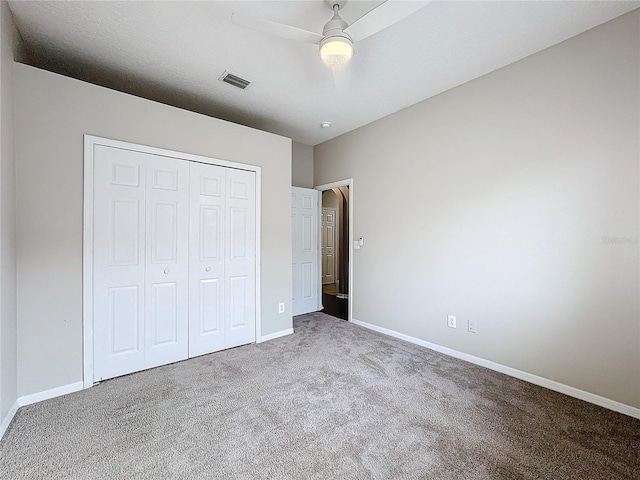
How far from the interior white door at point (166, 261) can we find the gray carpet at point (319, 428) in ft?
0.81

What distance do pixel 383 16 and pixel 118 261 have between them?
265 centimetres

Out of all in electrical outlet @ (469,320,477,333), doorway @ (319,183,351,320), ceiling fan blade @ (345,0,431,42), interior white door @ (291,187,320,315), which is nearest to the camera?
ceiling fan blade @ (345,0,431,42)

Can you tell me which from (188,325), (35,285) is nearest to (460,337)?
(188,325)

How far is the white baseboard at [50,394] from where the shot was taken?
2.04 m

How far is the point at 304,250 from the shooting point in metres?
4.59

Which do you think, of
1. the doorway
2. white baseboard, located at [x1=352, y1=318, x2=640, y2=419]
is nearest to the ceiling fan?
white baseboard, located at [x1=352, y1=318, x2=640, y2=419]

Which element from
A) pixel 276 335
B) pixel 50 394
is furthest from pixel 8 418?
pixel 276 335

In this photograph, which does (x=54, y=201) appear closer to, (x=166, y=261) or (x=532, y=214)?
(x=166, y=261)

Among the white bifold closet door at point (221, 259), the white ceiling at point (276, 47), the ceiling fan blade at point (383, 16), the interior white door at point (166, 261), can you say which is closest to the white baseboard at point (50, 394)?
the interior white door at point (166, 261)

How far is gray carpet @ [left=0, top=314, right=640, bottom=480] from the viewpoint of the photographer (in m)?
1.50

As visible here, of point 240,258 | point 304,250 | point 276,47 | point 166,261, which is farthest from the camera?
point 304,250

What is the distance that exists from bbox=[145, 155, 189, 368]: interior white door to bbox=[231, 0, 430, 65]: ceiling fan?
1.54m

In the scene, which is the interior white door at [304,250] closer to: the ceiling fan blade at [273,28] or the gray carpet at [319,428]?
the gray carpet at [319,428]

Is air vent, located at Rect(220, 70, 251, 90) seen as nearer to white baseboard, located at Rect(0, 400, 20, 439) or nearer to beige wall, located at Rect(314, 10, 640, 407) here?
beige wall, located at Rect(314, 10, 640, 407)
